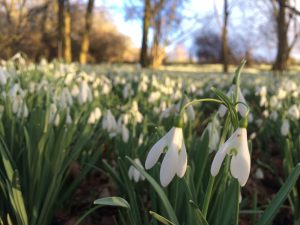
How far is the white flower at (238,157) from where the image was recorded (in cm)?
88

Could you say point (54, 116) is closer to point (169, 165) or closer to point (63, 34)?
point (169, 165)

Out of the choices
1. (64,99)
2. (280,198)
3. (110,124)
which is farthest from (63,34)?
(280,198)

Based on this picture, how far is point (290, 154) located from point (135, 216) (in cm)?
94

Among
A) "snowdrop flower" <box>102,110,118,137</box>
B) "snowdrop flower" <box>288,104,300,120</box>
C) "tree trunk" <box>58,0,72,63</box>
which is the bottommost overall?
"snowdrop flower" <box>102,110,118,137</box>

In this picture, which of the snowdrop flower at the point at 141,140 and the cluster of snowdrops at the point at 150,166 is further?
the snowdrop flower at the point at 141,140

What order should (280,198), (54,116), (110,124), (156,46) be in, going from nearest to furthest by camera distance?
(280,198) → (54,116) → (110,124) → (156,46)

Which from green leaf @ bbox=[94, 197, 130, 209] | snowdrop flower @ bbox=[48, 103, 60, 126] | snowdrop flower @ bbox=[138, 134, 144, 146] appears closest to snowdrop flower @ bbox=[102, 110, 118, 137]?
snowdrop flower @ bbox=[138, 134, 144, 146]

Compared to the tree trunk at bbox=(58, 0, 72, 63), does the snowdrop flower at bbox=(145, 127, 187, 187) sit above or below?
below

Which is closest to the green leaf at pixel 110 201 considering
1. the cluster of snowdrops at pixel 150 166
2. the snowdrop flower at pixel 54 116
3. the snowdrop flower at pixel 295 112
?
the cluster of snowdrops at pixel 150 166

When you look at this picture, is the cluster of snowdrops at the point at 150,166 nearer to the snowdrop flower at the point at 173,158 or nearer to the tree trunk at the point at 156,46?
the snowdrop flower at the point at 173,158

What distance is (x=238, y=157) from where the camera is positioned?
35.0 inches

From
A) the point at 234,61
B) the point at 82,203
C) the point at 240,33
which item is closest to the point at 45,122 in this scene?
the point at 82,203

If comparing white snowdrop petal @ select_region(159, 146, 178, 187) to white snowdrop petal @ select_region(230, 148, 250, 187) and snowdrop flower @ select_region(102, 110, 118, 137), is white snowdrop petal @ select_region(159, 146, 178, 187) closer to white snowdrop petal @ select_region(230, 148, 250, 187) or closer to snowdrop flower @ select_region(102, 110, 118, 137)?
white snowdrop petal @ select_region(230, 148, 250, 187)

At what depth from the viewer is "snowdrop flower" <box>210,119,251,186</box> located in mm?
884
